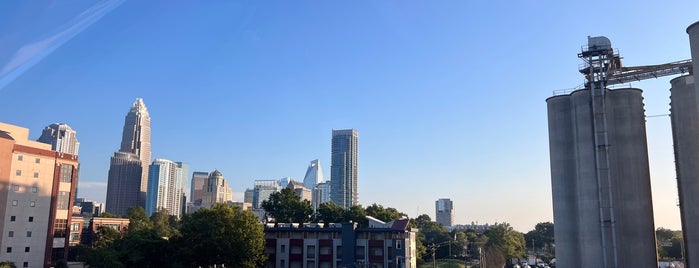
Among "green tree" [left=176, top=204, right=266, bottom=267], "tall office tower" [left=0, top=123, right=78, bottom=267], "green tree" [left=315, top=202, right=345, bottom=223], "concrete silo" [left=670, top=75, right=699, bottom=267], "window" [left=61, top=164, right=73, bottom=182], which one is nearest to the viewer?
"concrete silo" [left=670, top=75, right=699, bottom=267]

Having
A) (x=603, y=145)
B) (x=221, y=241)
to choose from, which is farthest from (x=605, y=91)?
(x=221, y=241)

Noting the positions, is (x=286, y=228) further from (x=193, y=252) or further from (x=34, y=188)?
(x=34, y=188)

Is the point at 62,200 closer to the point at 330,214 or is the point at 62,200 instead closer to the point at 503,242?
the point at 330,214

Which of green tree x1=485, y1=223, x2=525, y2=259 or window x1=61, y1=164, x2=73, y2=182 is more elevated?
window x1=61, y1=164, x2=73, y2=182

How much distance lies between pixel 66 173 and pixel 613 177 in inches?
3935

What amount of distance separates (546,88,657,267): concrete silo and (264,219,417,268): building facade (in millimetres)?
35296

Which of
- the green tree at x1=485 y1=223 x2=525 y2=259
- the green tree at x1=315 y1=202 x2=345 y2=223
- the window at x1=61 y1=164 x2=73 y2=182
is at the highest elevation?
the window at x1=61 y1=164 x2=73 y2=182

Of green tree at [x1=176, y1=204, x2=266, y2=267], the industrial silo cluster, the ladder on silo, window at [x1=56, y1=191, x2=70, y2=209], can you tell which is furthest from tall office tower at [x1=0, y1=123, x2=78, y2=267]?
the ladder on silo

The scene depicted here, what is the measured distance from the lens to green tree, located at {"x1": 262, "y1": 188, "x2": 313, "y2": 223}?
145375 mm

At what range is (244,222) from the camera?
9094cm

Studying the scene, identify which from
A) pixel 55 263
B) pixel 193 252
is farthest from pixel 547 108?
pixel 55 263

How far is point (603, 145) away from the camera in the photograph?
6962 centimetres

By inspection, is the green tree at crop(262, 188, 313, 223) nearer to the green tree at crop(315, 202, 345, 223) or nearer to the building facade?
the green tree at crop(315, 202, 345, 223)

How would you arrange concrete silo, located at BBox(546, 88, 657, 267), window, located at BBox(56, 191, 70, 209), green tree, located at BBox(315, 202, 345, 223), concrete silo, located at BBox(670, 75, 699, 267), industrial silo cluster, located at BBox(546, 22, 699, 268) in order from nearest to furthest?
concrete silo, located at BBox(670, 75, 699, 267)
industrial silo cluster, located at BBox(546, 22, 699, 268)
concrete silo, located at BBox(546, 88, 657, 267)
window, located at BBox(56, 191, 70, 209)
green tree, located at BBox(315, 202, 345, 223)
